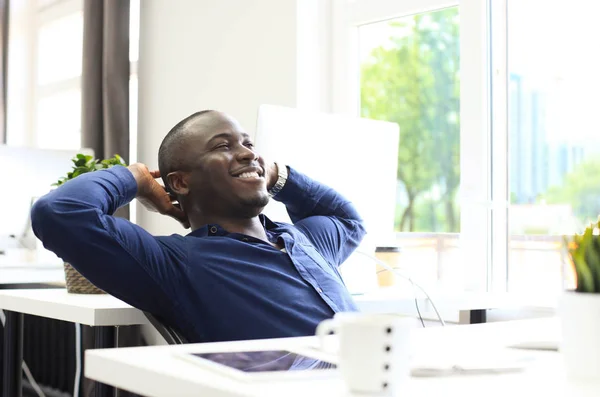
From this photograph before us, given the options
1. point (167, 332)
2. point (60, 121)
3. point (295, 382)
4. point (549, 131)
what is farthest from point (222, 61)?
point (295, 382)

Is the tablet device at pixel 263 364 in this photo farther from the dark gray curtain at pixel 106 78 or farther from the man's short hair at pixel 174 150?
the dark gray curtain at pixel 106 78

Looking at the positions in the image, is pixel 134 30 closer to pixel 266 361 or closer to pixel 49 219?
pixel 49 219

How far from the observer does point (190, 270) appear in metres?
1.58

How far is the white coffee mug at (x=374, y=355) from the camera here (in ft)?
2.33

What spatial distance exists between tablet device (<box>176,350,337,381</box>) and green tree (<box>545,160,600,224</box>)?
5.60 ft

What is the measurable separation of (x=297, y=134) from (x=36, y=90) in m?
3.70

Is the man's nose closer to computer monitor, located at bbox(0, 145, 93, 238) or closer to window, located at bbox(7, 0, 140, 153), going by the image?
computer monitor, located at bbox(0, 145, 93, 238)

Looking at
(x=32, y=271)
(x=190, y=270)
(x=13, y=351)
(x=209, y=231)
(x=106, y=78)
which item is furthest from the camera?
(x=106, y=78)

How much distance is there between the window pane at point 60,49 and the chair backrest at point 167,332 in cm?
356

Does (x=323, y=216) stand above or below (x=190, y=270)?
above

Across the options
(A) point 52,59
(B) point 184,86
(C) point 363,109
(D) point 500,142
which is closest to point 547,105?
(D) point 500,142

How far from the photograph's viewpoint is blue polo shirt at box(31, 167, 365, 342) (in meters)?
1.51

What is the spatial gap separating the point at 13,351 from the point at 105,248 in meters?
0.49

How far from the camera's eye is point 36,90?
5.23 m
